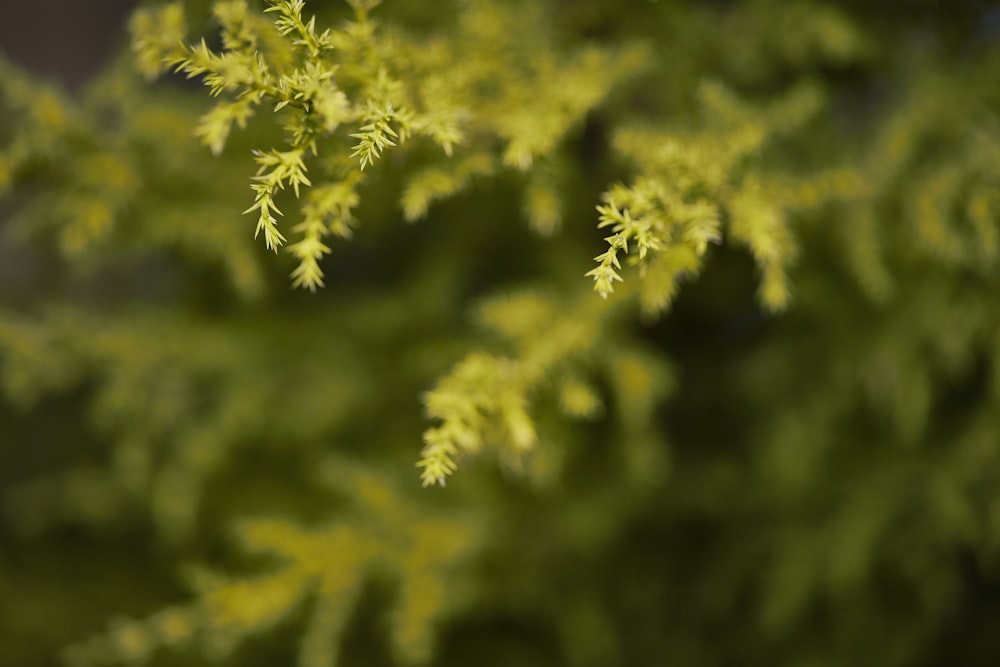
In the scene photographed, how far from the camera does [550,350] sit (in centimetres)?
107

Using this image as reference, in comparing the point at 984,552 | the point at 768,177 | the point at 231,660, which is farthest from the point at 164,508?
the point at 984,552

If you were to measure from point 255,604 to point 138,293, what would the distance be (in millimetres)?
1287

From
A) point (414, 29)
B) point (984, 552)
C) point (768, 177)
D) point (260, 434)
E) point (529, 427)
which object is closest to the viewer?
point (529, 427)

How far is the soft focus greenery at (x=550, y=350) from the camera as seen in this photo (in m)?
1.06

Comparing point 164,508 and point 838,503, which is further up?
point 164,508

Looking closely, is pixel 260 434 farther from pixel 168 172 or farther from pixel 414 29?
pixel 414 29

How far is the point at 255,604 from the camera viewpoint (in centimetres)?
115

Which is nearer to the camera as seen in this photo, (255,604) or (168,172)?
(255,604)

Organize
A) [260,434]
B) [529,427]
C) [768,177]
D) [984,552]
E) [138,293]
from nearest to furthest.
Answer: [529,427], [768,177], [984,552], [260,434], [138,293]

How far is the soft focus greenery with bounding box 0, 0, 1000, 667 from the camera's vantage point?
3.49ft

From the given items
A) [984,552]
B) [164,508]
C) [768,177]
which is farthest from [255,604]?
[984,552]

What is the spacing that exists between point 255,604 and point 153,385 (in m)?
0.50

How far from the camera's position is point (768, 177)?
110cm

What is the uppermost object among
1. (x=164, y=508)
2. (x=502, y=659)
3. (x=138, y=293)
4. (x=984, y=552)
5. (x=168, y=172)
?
(x=138, y=293)
